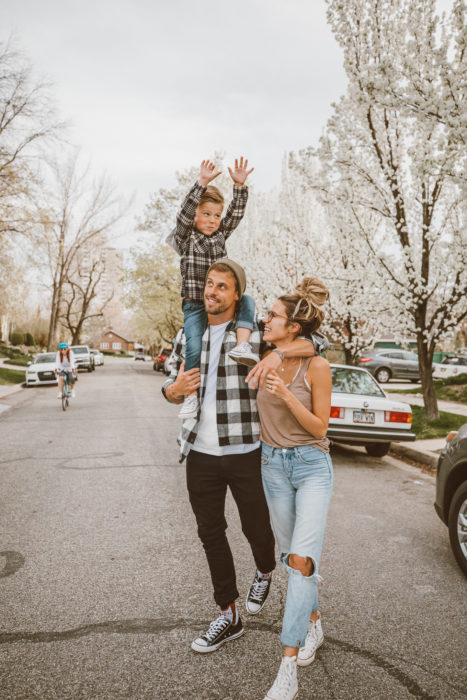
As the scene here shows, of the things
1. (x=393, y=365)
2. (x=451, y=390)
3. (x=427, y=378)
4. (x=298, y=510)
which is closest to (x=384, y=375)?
(x=393, y=365)

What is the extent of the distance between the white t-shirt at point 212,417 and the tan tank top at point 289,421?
4.9 inches

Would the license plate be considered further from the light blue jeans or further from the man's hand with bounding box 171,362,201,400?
the man's hand with bounding box 171,362,201,400

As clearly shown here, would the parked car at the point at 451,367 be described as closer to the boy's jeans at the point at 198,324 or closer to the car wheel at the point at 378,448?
the car wheel at the point at 378,448

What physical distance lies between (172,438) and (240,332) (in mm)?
7197

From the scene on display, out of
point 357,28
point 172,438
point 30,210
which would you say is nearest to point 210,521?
point 172,438

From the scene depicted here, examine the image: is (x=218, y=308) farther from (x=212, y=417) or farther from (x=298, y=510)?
(x=298, y=510)

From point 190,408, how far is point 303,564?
3.14 feet

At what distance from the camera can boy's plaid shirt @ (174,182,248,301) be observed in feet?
9.95

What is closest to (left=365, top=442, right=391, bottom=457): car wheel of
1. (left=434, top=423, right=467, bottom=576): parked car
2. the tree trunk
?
the tree trunk

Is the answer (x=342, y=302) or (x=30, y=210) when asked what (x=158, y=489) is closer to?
(x=342, y=302)

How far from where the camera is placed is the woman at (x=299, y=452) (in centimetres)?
239

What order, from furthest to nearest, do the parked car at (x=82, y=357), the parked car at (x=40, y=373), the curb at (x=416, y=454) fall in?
the parked car at (x=82, y=357) → the parked car at (x=40, y=373) → the curb at (x=416, y=454)

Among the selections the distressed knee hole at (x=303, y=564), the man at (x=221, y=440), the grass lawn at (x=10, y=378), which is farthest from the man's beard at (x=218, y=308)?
the grass lawn at (x=10, y=378)

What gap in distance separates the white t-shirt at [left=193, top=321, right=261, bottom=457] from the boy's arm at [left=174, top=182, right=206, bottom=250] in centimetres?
75
